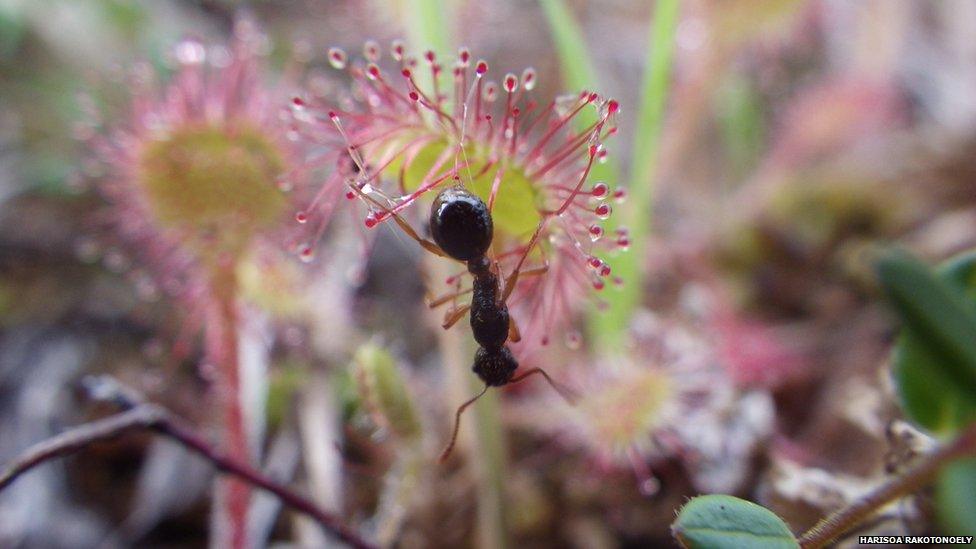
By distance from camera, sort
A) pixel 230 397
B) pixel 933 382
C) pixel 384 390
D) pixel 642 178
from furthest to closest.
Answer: pixel 642 178
pixel 230 397
pixel 384 390
pixel 933 382

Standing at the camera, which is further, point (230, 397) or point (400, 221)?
point (230, 397)

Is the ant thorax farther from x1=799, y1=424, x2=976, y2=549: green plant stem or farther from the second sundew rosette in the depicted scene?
x1=799, y1=424, x2=976, y2=549: green plant stem

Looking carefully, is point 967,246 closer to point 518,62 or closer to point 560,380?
point 560,380

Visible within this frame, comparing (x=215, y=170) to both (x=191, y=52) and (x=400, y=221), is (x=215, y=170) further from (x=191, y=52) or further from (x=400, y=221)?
(x=400, y=221)

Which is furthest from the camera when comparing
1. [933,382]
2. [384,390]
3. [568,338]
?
[384,390]

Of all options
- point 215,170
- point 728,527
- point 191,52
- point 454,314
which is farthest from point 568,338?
point 191,52

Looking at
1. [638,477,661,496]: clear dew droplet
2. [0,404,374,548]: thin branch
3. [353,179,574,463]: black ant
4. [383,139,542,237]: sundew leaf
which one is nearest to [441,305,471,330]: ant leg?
[353,179,574,463]: black ant
